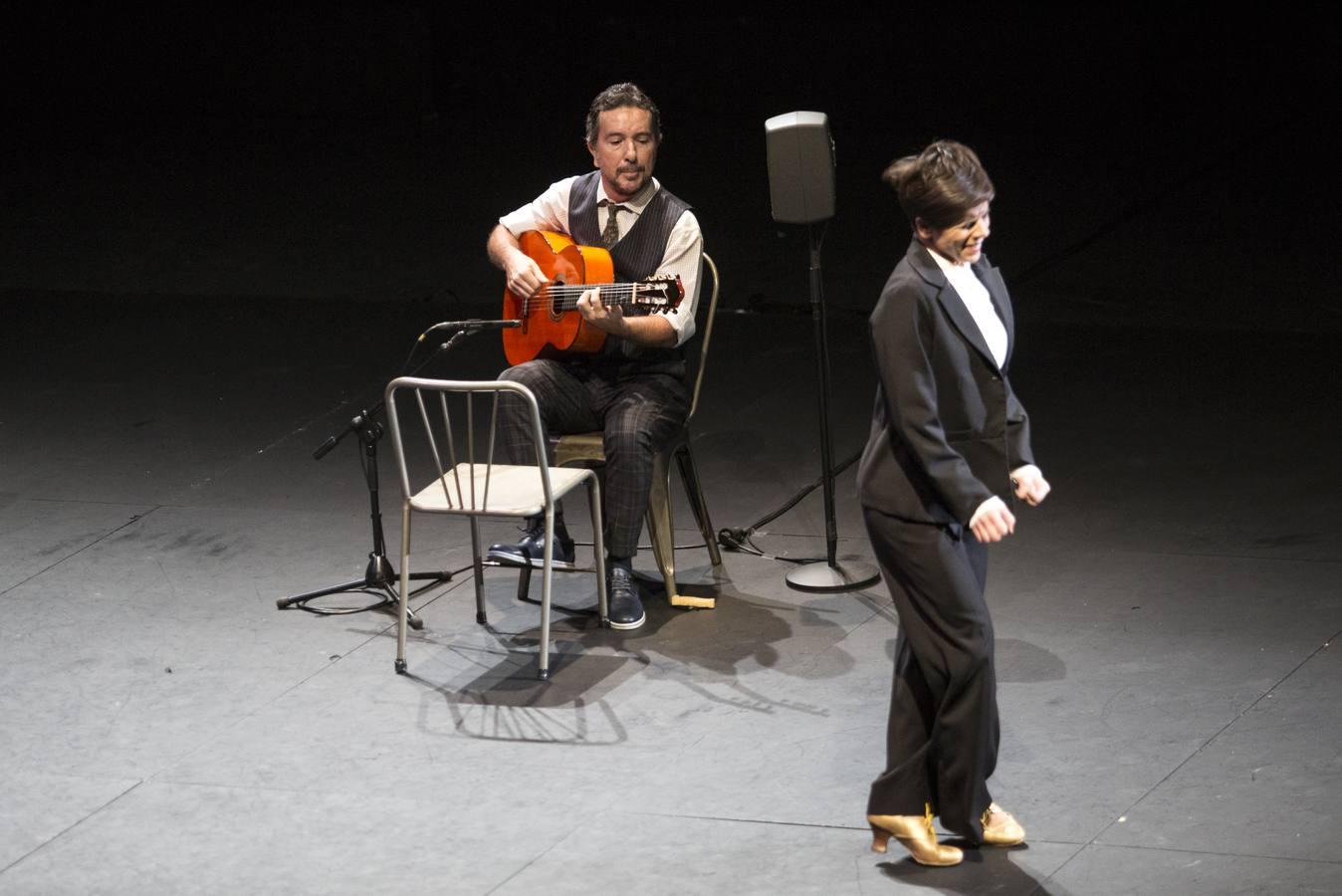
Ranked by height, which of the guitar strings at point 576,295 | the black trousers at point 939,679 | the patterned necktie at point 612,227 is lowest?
the black trousers at point 939,679

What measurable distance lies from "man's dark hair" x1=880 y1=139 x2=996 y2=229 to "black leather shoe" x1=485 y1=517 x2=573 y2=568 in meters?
1.81

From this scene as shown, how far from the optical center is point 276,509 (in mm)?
5605

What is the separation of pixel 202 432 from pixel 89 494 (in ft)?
2.29

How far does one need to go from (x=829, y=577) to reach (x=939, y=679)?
159 centimetres

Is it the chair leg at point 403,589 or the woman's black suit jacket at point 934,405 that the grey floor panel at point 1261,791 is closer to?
the woman's black suit jacket at point 934,405

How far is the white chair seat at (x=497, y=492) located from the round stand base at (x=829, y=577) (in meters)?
0.77

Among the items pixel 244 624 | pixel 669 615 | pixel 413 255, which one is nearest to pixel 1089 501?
pixel 669 615

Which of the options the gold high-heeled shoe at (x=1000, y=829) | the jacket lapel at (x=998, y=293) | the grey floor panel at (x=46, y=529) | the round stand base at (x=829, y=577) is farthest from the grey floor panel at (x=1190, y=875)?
the grey floor panel at (x=46, y=529)

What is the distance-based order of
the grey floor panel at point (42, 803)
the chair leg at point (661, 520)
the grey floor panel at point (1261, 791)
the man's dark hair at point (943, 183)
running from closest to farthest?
1. the man's dark hair at point (943, 183)
2. the grey floor panel at point (1261, 791)
3. the grey floor panel at point (42, 803)
4. the chair leg at point (661, 520)

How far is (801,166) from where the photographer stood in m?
4.64

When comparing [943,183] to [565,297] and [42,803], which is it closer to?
[565,297]

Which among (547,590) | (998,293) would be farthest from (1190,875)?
(547,590)

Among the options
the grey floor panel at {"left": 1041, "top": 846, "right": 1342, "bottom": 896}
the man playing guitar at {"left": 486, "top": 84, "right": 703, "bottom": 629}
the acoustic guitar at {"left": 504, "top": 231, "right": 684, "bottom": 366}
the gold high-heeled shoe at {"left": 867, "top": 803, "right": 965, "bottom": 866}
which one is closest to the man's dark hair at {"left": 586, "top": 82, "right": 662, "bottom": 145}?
the man playing guitar at {"left": 486, "top": 84, "right": 703, "bottom": 629}

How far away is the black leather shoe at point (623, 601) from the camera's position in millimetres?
4609
